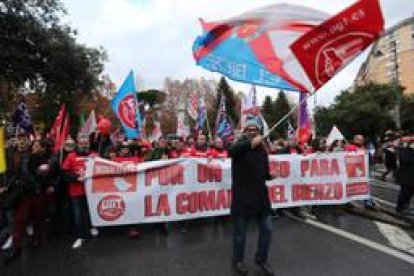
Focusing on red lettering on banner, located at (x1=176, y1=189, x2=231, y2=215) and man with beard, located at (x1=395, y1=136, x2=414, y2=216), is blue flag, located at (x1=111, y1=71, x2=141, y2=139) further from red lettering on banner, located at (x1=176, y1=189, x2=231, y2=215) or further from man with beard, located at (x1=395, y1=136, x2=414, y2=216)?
man with beard, located at (x1=395, y1=136, x2=414, y2=216)

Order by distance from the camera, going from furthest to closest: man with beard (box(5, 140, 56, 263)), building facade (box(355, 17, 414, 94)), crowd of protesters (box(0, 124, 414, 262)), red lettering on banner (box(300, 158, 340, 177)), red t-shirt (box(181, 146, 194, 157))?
1. building facade (box(355, 17, 414, 94))
2. red lettering on banner (box(300, 158, 340, 177))
3. red t-shirt (box(181, 146, 194, 157))
4. crowd of protesters (box(0, 124, 414, 262))
5. man with beard (box(5, 140, 56, 263))

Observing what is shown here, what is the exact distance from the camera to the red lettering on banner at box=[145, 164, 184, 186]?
10.1 meters

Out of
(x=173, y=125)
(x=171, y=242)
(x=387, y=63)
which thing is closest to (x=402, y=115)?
(x=173, y=125)

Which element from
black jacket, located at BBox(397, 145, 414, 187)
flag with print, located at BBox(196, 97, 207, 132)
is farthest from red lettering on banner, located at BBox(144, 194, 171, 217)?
flag with print, located at BBox(196, 97, 207, 132)

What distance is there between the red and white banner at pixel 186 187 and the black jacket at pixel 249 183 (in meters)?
2.60

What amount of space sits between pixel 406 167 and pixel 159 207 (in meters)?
4.63

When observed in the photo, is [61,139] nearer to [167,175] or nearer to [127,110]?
[167,175]

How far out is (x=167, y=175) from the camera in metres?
10.2

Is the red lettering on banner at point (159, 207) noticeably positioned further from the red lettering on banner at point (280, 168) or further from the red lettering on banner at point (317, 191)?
the red lettering on banner at point (317, 191)

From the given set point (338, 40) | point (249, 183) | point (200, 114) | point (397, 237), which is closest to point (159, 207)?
point (249, 183)

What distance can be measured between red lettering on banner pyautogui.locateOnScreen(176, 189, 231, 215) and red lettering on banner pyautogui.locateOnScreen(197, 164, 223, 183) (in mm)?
198

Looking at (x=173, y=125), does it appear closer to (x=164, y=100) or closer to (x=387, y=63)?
(x=164, y=100)

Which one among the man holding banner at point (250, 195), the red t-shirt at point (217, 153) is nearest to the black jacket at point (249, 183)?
the man holding banner at point (250, 195)

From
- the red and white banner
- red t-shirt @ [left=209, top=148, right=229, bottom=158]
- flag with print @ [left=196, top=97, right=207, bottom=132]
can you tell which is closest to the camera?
the red and white banner
